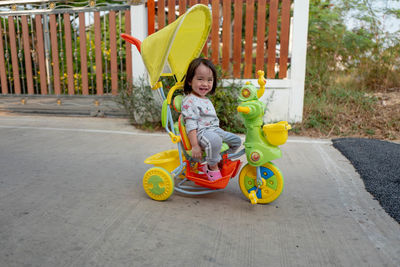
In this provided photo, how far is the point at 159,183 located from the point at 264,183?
0.88 metres

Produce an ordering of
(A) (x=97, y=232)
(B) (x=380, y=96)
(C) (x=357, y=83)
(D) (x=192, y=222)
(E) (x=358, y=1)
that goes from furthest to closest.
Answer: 1. (E) (x=358, y=1)
2. (C) (x=357, y=83)
3. (B) (x=380, y=96)
4. (D) (x=192, y=222)
5. (A) (x=97, y=232)

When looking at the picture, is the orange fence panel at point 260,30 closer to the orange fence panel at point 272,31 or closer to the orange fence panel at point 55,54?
the orange fence panel at point 272,31

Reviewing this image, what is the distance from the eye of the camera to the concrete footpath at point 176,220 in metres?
1.99

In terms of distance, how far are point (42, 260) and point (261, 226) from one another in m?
1.45

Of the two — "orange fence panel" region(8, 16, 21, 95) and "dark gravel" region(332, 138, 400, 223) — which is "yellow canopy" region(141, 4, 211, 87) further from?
"orange fence panel" region(8, 16, 21, 95)

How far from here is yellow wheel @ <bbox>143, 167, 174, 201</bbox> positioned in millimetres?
2762

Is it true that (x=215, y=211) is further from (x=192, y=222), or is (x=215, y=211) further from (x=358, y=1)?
(x=358, y=1)

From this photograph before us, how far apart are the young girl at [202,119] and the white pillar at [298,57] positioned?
336cm

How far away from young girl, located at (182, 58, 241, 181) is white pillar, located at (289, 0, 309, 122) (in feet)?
11.0

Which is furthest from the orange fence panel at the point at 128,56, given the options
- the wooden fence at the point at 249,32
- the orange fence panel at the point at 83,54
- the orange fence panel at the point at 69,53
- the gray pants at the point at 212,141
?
the gray pants at the point at 212,141

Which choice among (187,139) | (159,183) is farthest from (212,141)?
(159,183)

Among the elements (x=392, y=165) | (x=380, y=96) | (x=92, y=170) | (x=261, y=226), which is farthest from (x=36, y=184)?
(x=380, y=96)

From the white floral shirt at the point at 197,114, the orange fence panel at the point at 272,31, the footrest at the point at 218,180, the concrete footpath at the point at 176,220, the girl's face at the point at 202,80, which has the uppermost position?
the orange fence panel at the point at 272,31

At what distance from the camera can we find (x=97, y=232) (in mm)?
2256
